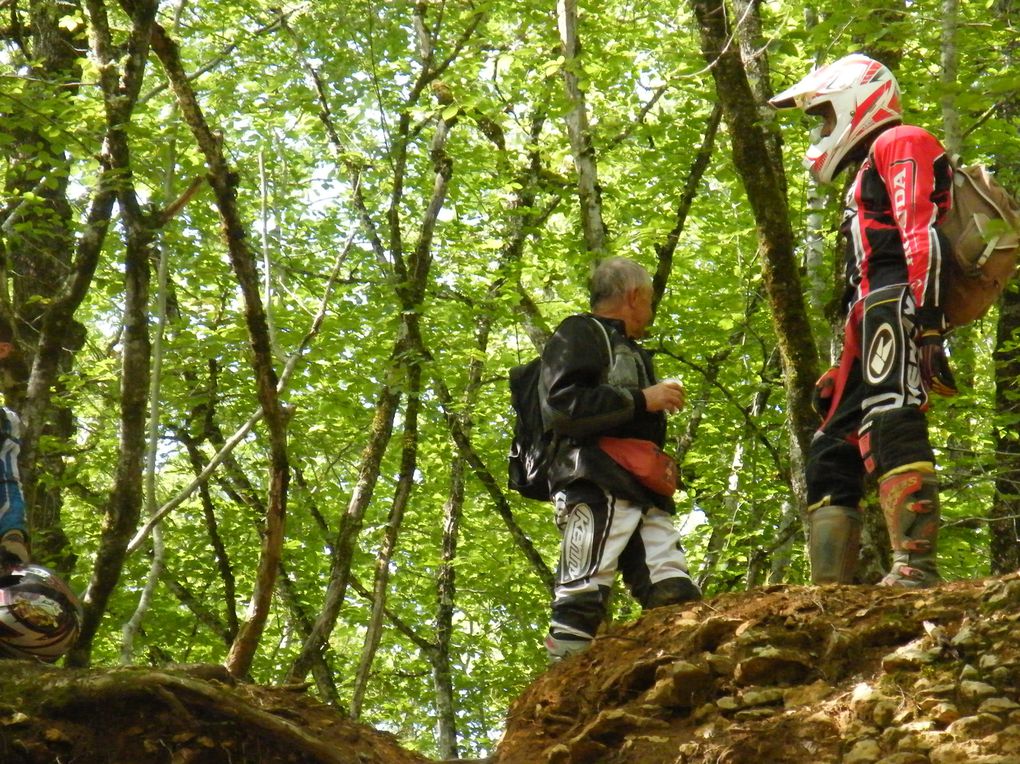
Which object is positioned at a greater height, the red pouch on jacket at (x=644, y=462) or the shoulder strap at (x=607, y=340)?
the shoulder strap at (x=607, y=340)

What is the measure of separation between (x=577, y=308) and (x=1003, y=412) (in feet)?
18.6

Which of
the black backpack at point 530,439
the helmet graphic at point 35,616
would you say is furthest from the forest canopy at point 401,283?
the black backpack at point 530,439

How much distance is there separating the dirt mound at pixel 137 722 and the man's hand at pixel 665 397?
6.76ft

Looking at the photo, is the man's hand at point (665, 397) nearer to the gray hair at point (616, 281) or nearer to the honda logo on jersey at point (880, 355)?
the gray hair at point (616, 281)

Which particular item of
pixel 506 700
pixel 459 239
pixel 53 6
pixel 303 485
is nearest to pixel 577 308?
pixel 459 239

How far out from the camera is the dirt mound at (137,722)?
413 cm

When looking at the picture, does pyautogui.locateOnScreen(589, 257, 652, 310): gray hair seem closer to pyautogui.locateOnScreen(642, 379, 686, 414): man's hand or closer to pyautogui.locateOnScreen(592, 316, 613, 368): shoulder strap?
pyautogui.locateOnScreen(592, 316, 613, 368): shoulder strap

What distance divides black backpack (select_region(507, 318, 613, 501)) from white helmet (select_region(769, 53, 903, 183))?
1.42 meters

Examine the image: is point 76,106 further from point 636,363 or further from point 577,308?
point 577,308

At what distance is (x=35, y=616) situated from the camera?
199 inches

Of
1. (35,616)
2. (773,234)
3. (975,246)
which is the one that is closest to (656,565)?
(975,246)

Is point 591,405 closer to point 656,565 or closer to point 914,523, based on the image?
point 656,565

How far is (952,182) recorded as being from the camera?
530 centimetres

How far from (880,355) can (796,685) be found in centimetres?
162
